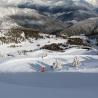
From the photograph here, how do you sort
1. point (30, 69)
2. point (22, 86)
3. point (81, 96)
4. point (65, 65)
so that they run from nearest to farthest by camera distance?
point (81, 96) < point (22, 86) < point (30, 69) < point (65, 65)

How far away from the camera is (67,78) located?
30906 mm

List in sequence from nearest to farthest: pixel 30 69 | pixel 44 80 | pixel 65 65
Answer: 1. pixel 44 80
2. pixel 30 69
3. pixel 65 65

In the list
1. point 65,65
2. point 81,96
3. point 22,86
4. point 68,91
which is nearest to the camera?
point 81,96

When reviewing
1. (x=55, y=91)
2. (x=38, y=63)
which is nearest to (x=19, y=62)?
(x=38, y=63)

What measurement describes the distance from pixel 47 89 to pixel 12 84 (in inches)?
127

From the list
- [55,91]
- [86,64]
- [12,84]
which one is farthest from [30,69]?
[55,91]

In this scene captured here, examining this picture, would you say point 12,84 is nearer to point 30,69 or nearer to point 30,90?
point 30,90

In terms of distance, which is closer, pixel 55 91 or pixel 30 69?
pixel 55 91

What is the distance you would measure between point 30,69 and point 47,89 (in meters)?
15.7

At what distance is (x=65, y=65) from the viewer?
144 ft

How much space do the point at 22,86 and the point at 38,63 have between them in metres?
19.7

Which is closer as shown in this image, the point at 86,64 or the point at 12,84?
the point at 12,84

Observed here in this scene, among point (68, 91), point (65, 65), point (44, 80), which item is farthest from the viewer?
point (65, 65)

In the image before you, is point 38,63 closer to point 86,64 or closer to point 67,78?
point 86,64
